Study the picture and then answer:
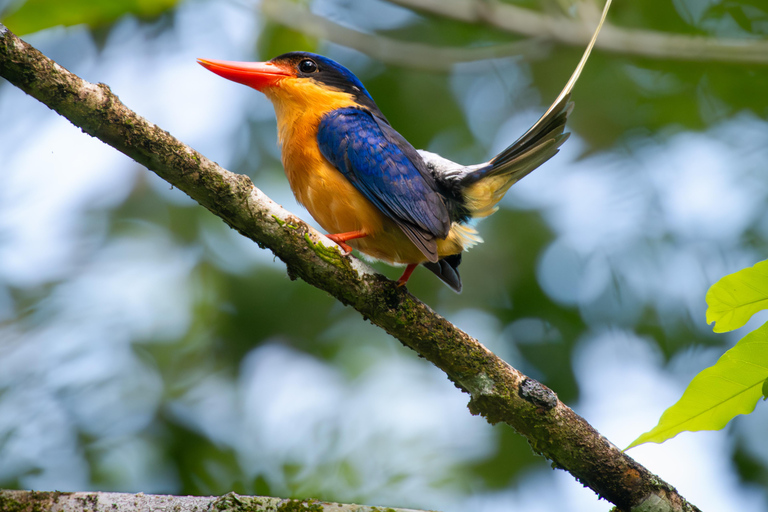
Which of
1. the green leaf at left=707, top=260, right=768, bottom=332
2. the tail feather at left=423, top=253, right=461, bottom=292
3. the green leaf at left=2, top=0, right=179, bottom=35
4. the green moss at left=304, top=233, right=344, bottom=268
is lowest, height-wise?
the green leaf at left=707, top=260, right=768, bottom=332

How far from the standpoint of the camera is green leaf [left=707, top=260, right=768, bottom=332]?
5.75 ft

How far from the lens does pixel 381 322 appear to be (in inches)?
112

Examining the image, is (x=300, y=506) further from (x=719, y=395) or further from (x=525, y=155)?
(x=525, y=155)

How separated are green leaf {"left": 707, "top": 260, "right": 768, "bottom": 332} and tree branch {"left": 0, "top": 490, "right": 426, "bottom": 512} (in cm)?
132

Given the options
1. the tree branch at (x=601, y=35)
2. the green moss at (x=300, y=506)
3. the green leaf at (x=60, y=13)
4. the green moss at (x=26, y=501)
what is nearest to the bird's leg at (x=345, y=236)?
the green moss at (x=300, y=506)

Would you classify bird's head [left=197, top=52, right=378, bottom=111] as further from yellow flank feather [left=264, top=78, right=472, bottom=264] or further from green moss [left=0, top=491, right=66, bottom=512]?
green moss [left=0, top=491, right=66, bottom=512]

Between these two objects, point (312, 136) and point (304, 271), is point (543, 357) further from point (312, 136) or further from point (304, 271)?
point (304, 271)

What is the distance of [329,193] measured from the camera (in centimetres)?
344

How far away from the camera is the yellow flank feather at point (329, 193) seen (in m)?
3.43

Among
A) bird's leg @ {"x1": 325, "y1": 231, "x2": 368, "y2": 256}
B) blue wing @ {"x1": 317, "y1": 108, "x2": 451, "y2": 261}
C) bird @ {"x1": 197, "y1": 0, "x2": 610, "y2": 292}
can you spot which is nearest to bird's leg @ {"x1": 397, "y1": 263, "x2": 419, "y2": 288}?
bird @ {"x1": 197, "y1": 0, "x2": 610, "y2": 292}

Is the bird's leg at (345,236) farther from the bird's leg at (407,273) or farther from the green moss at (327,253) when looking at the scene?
the green moss at (327,253)

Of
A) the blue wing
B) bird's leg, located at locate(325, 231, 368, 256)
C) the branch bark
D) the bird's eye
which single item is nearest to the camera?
the branch bark

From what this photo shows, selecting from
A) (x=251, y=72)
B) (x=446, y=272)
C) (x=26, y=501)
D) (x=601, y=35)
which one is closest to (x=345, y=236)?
(x=446, y=272)

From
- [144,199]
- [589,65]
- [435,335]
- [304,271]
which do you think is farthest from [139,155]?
[589,65]
